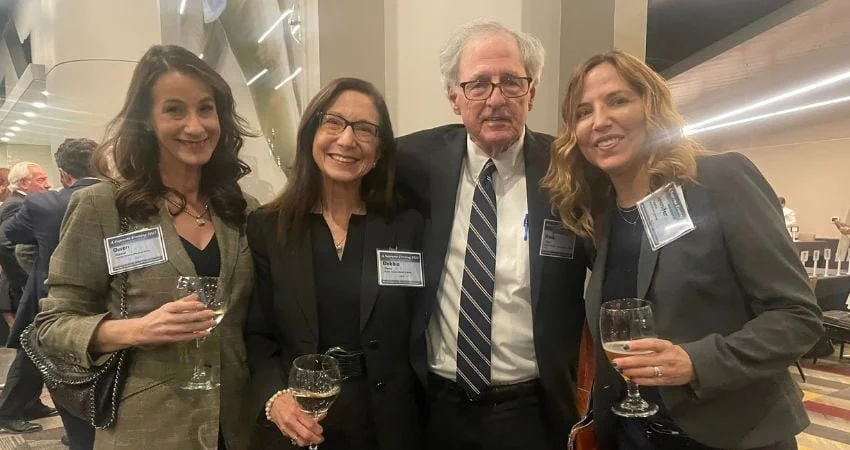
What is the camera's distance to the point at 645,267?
1.51m

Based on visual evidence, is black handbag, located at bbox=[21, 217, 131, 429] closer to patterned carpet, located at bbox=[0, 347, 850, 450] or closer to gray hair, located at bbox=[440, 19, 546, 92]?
gray hair, located at bbox=[440, 19, 546, 92]

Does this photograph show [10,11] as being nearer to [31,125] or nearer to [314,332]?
[31,125]

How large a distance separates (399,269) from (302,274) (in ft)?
0.95

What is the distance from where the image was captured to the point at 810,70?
9.55 meters

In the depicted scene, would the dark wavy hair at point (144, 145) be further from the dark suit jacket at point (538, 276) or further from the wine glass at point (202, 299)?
the dark suit jacket at point (538, 276)

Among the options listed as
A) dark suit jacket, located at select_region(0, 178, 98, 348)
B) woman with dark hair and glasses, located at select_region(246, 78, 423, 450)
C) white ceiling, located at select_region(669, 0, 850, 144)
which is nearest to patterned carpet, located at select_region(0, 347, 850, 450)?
dark suit jacket, located at select_region(0, 178, 98, 348)

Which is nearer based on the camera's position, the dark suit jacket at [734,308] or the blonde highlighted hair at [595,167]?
the dark suit jacket at [734,308]

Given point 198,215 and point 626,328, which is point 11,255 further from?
point 626,328

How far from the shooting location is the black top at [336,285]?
1618mm

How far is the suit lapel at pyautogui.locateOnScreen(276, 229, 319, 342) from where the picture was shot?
1604 mm

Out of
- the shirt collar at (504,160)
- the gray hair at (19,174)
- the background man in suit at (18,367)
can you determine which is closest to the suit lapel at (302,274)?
the shirt collar at (504,160)

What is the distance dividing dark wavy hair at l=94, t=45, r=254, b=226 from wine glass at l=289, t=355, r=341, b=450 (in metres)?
0.60

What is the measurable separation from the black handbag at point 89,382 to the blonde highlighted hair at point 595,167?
4.31 ft

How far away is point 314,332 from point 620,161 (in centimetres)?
100
